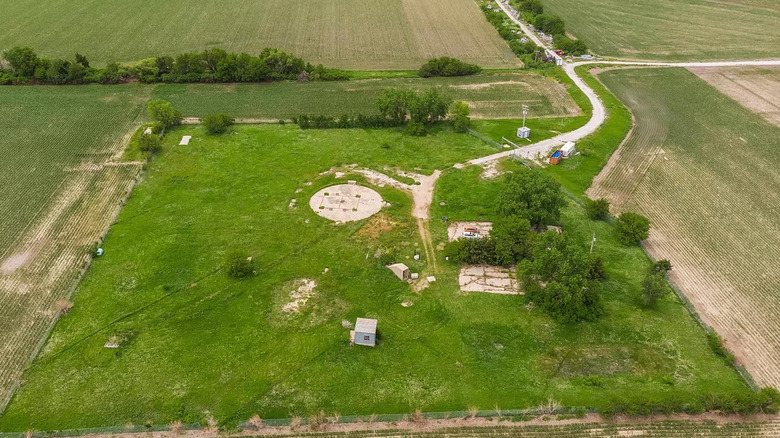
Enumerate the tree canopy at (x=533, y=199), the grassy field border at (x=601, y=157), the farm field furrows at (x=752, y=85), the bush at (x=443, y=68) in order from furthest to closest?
the bush at (x=443, y=68), the farm field furrows at (x=752, y=85), the grassy field border at (x=601, y=157), the tree canopy at (x=533, y=199)

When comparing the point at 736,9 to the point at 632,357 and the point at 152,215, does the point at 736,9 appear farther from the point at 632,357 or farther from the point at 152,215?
the point at 152,215

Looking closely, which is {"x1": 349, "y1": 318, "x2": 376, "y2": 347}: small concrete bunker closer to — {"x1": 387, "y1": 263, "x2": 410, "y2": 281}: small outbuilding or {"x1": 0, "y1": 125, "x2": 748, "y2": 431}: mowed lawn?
{"x1": 0, "y1": 125, "x2": 748, "y2": 431}: mowed lawn

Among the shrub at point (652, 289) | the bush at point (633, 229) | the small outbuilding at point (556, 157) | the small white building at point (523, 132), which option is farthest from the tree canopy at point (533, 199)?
the small white building at point (523, 132)

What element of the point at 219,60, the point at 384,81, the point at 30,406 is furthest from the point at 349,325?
the point at 219,60

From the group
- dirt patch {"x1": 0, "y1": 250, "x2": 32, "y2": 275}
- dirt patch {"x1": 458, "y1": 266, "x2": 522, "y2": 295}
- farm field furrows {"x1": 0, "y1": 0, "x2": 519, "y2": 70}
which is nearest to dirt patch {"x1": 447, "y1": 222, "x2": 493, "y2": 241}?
dirt patch {"x1": 458, "y1": 266, "x2": 522, "y2": 295}

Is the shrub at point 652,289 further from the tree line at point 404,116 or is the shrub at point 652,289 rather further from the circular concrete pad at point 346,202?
the tree line at point 404,116
